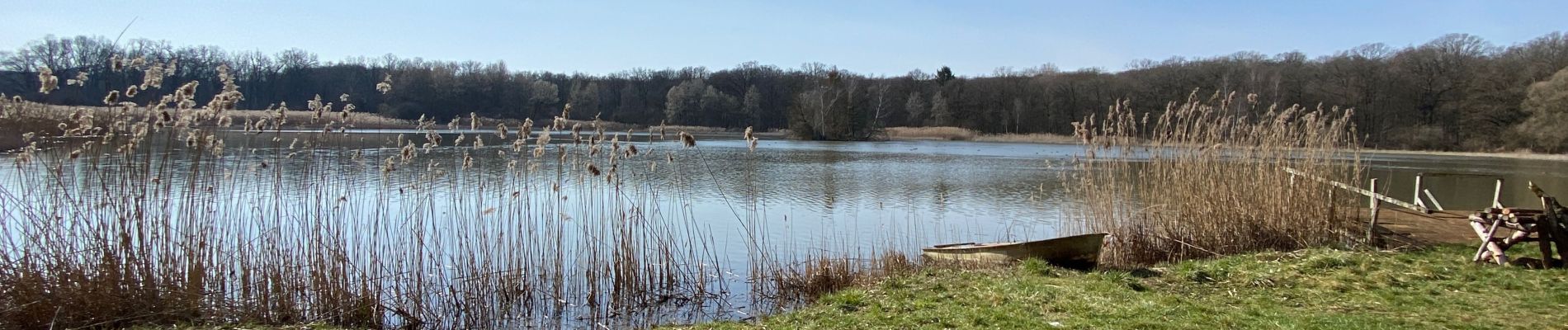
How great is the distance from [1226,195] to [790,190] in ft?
28.4

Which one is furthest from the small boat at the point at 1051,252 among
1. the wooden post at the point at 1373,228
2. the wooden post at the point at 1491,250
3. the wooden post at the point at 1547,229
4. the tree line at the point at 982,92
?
the tree line at the point at 982,92

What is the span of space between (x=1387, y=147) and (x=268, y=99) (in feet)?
270

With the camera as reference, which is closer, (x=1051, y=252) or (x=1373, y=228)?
(x=1051, y=252)

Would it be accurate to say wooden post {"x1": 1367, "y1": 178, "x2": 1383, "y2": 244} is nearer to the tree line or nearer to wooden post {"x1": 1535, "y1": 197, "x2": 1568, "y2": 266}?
wooden post {"x1": 1535, "y1": 197, "x2": 1568, "y2": 266}

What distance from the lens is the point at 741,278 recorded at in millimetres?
7762

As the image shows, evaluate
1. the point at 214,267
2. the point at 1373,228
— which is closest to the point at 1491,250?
the point at 1373,228

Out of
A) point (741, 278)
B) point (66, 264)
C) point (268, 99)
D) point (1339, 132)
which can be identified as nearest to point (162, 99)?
point (66, 264)

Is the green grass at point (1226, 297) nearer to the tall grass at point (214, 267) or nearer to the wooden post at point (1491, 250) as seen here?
the wooden post at point (1491, 250)

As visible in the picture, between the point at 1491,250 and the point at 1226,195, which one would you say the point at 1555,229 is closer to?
the point at 1491,250

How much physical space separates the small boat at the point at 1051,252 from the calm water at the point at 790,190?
1.63 meters

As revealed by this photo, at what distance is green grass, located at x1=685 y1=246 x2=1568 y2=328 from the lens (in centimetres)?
493

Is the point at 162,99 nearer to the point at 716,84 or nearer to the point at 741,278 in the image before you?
the point at 741,278

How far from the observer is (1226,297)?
5.77m

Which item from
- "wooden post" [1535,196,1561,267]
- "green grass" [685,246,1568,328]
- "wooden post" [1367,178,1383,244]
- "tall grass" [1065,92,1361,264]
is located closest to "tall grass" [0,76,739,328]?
"green grass" [685,246,1568,328]
